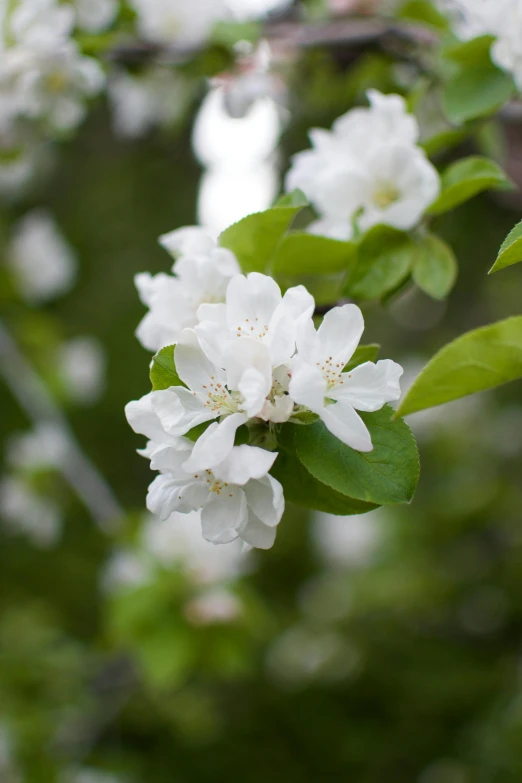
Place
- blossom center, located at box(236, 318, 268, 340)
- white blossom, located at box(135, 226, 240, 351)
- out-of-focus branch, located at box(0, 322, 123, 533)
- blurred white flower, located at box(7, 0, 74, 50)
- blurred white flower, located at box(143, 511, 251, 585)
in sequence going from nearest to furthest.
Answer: blossom center, located at box(236, 318, 268, 340)
white blossom, located at box(135, 226, 240, 351)
blurred white flower, located at box(7, 0, 74, 50)
blurred white flower, located at box(143, 511, 251, 585)
out-of-focus branch, located at box(0, 322, 123, 533)

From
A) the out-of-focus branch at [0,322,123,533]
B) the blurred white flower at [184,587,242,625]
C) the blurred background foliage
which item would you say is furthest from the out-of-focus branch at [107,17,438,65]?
the out-of-focus branch at [0,322,123,533]

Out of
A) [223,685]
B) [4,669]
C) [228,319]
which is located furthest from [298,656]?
[228,319]

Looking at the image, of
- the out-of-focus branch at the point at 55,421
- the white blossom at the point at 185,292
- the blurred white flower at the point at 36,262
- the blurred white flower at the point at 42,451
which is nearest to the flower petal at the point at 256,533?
the white blossom at the point at 185,292

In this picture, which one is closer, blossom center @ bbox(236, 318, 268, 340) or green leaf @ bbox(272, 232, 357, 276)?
blossom center @ bbox(236, 318, 268, 340)

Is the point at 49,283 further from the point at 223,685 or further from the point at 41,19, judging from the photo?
the point at 223,685

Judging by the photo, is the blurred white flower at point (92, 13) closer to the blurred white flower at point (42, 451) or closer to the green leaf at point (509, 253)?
the green leaf at point (509, 253)

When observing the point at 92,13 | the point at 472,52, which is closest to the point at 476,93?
the point at 472,52

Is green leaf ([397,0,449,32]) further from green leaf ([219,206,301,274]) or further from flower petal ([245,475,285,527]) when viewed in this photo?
flower petal ([245,475,285,527])
